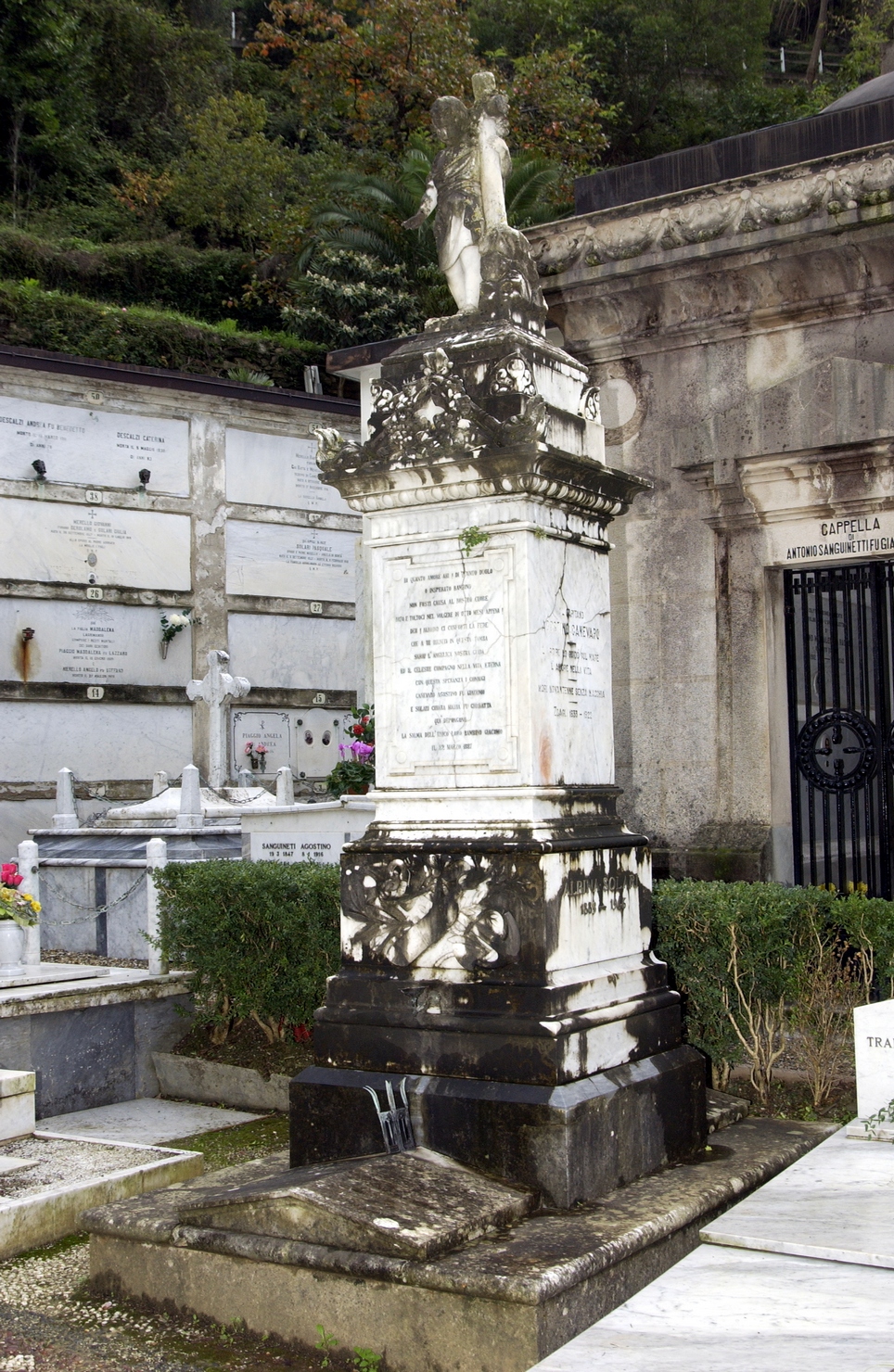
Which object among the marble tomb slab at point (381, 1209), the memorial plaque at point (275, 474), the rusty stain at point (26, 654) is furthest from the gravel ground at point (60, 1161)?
the memorial plaque at point (275, 474)

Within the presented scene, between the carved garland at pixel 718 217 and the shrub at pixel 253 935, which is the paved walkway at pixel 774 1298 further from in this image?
the carved garland at pixel 718 217

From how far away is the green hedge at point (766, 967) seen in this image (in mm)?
6590

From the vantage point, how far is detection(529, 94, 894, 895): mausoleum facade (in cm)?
860

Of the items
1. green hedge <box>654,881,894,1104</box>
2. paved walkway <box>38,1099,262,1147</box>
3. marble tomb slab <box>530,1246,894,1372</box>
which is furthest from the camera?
paved walkway <box>38,1099,262,1147</box>

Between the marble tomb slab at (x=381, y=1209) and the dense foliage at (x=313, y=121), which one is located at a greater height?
the dense foliage at (x=313, y=121)

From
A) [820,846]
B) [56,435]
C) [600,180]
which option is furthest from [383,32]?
[820,846]

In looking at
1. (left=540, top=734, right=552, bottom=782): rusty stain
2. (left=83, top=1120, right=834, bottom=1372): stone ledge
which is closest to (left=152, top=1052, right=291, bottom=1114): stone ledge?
(left=83, top=1120, right=834, bottom=1372): stone ledge

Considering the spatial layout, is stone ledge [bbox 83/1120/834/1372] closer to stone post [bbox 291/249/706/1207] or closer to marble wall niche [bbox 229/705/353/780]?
stone post [bbox 291/249/706/1207]

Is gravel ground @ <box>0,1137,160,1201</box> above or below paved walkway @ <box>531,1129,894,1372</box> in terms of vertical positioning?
below

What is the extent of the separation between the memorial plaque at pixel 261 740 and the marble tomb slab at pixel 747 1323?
14.7 m

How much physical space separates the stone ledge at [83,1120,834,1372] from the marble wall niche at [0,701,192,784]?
1259 cm

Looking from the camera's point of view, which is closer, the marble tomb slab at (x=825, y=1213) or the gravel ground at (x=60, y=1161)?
the marble tomb slab at (x=825, y=1213)

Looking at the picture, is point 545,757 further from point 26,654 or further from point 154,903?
point 26,654

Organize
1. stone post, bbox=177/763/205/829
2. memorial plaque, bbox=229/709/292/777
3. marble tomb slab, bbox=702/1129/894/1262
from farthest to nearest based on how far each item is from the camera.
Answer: memorial plaque, bbox=229/709/292/777, stone post, bbox=177/763/205/829, marble tomb slab, bbox=702/1129/894/1262
